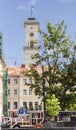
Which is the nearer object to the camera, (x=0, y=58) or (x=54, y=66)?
(x=54, y=66)

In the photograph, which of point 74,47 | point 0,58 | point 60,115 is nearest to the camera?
point 60,115

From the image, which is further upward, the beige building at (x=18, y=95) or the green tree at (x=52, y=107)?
the green tree at (x=52, y=107)

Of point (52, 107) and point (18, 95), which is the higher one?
point (52, 107)

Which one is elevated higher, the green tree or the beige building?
the green tree

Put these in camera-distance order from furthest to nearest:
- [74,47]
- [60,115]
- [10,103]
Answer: [10,103] < [74,47] < [60,115]

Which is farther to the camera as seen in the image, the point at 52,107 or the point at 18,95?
the point at 18,95

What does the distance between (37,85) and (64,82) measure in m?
3.50

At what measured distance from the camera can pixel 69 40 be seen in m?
69.9

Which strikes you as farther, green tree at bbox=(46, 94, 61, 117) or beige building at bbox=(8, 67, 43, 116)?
beige building at bbox=(8, 67, 43, 116)

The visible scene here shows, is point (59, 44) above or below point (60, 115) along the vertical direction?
above

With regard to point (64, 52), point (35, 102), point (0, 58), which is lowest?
point (35, 102)

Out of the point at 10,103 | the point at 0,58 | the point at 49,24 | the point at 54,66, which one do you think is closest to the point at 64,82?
the point at 54,66

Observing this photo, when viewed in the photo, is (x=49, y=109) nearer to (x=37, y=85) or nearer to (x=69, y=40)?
(x=37, y=85)

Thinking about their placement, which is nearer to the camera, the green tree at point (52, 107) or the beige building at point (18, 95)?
the green tree at point (52, 107)
